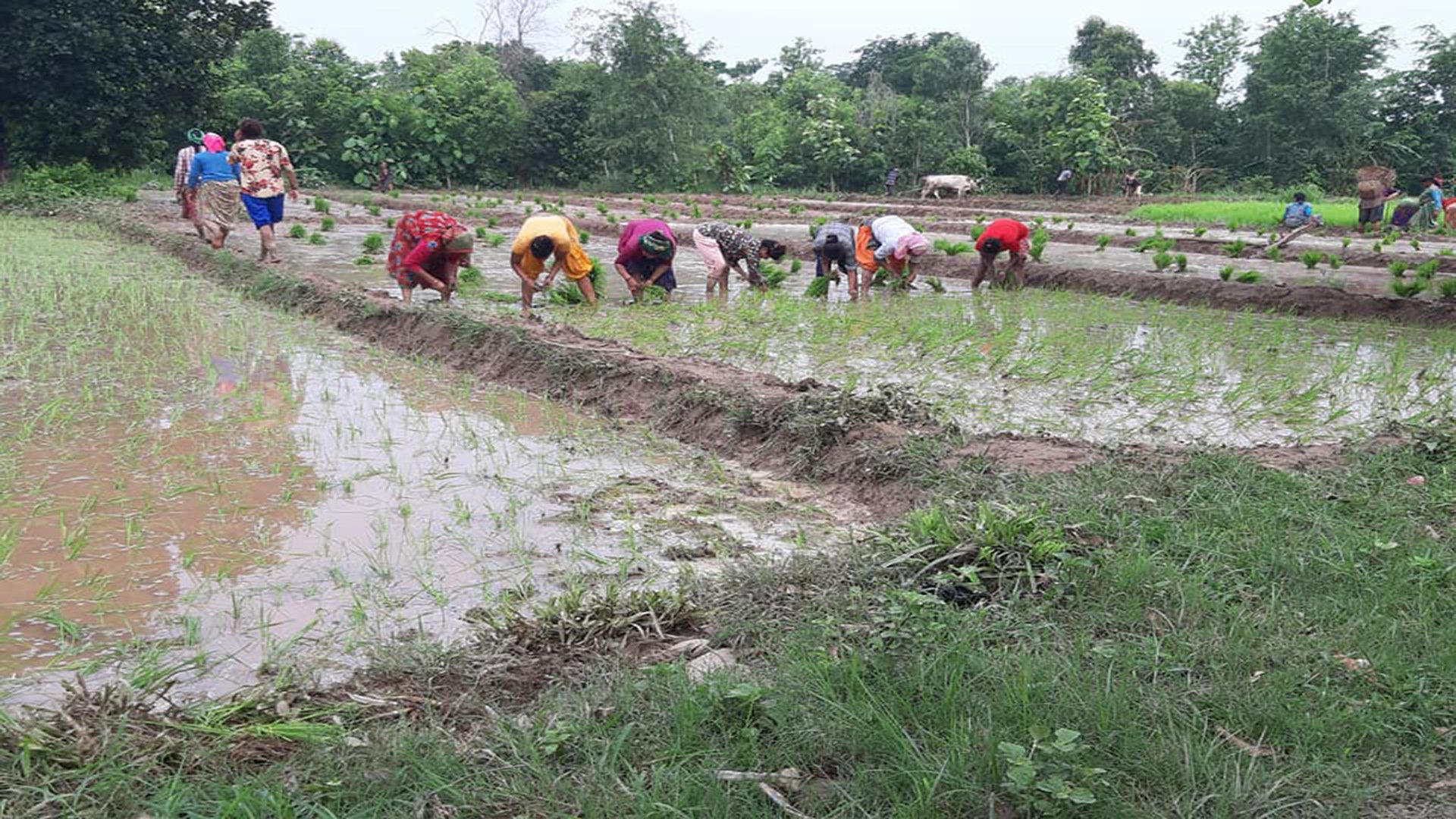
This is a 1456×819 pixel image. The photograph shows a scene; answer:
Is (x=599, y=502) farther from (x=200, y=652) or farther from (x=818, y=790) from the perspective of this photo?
(x=818, y=790)

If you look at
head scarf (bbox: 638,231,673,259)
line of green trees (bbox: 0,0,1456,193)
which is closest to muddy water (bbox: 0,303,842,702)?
head scarf (bbox: 638,231,673,259)

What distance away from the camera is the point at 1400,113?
1038 inches

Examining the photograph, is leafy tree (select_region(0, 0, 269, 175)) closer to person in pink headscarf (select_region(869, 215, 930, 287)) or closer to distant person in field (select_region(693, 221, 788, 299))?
distant person in field (select_region(693, 221, 788, 299))

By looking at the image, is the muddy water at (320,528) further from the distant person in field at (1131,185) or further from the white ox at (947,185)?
the distant person in field at (1131,185)

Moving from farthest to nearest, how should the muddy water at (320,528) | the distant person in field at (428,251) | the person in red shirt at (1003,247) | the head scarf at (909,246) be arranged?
the person in red shirt at (1003,247)
the head scarf at (909,246)
the distant person in field at (428,251)
the muddy water at (320,528)

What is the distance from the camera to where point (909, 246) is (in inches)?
381

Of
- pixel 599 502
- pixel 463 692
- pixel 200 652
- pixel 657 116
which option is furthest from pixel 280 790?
pixel 657 116

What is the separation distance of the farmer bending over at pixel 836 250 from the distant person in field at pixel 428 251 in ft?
10.6

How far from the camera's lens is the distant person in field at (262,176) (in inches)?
411

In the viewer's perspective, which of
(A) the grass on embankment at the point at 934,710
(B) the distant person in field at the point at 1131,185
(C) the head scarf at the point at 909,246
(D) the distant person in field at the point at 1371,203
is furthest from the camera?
(B) the distant person in field at the point at 1131,185

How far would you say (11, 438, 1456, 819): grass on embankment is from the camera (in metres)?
2.07

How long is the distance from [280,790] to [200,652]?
92cm

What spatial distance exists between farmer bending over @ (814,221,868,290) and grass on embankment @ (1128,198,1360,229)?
1025cm

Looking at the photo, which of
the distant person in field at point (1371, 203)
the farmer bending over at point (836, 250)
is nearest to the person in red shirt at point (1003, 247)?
the farmer bending over at point (836, 250)
